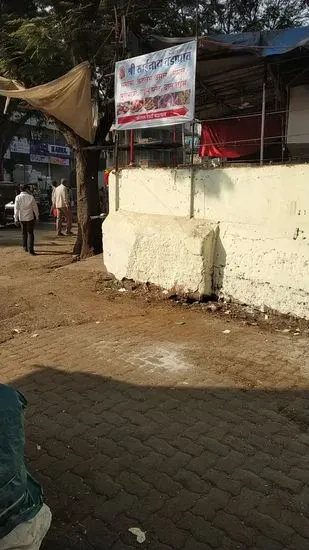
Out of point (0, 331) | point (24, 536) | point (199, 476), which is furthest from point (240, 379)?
point (0, 331)

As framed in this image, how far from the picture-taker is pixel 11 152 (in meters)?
38.2

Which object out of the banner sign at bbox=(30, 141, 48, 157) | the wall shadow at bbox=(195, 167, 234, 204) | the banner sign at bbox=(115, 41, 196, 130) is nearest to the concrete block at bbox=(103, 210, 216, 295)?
the wall shadow at bbox=(195, 167, 234, 204)

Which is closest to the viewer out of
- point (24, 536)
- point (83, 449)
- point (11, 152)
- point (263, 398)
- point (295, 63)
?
point (24, 536)

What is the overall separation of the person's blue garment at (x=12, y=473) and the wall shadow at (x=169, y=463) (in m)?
0.49

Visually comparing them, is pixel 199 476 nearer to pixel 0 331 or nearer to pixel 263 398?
pixel 263 398

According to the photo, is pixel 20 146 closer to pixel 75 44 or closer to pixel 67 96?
pixel 75 44

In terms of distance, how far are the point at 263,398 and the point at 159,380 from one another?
87cm

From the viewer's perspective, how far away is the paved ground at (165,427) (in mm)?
2506

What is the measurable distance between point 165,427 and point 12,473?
1.58 meters

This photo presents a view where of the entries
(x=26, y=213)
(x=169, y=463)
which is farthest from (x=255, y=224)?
(x=26, y=213)

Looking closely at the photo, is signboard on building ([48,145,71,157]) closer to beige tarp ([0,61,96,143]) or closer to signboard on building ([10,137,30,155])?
signboard on building ([10,137,30,155])

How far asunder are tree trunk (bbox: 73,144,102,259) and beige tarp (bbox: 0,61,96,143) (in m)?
1.75

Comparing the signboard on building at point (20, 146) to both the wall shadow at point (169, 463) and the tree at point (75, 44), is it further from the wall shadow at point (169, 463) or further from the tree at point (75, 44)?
the wall shadow at point (169, 463)

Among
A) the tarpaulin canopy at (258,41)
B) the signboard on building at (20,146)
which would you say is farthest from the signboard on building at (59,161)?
the tarpaulin canopy at (258,41)
